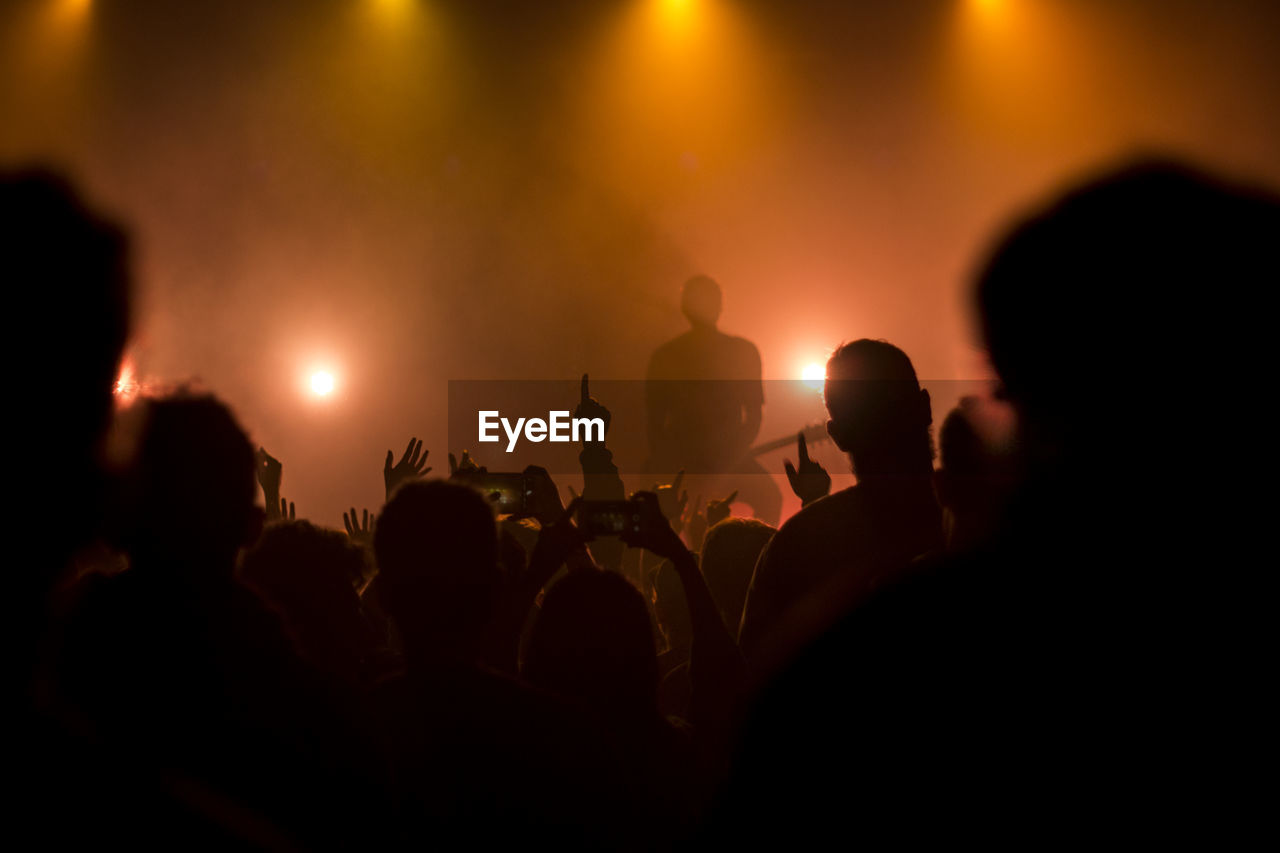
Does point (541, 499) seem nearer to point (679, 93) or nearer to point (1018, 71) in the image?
point (679, 93)

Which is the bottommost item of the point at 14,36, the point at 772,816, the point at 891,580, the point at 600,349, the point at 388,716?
the point at 388,716

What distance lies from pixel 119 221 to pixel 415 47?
8568 mm

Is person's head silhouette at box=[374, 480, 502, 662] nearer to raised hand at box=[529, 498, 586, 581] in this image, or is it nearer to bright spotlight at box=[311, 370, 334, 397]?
raised hand at box=[529, 498, 586, 581]

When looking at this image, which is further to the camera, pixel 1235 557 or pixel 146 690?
→ pixel 146 690

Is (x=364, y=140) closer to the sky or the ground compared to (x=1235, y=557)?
closer to the sky

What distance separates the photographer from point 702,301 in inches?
257

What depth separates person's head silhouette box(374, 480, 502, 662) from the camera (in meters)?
1.15

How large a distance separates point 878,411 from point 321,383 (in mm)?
8117

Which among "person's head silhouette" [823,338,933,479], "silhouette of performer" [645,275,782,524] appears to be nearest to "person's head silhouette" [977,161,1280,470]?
"person's head silhouette" [823,338,933,479]

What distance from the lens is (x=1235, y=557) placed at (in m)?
0.48

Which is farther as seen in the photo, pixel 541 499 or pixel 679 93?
pixel 679 93

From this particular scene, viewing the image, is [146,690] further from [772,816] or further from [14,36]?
[14,36]

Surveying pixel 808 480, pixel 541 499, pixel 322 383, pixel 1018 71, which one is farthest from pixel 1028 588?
pixel 322 383

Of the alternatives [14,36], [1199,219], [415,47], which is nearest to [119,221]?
[1199,219]
